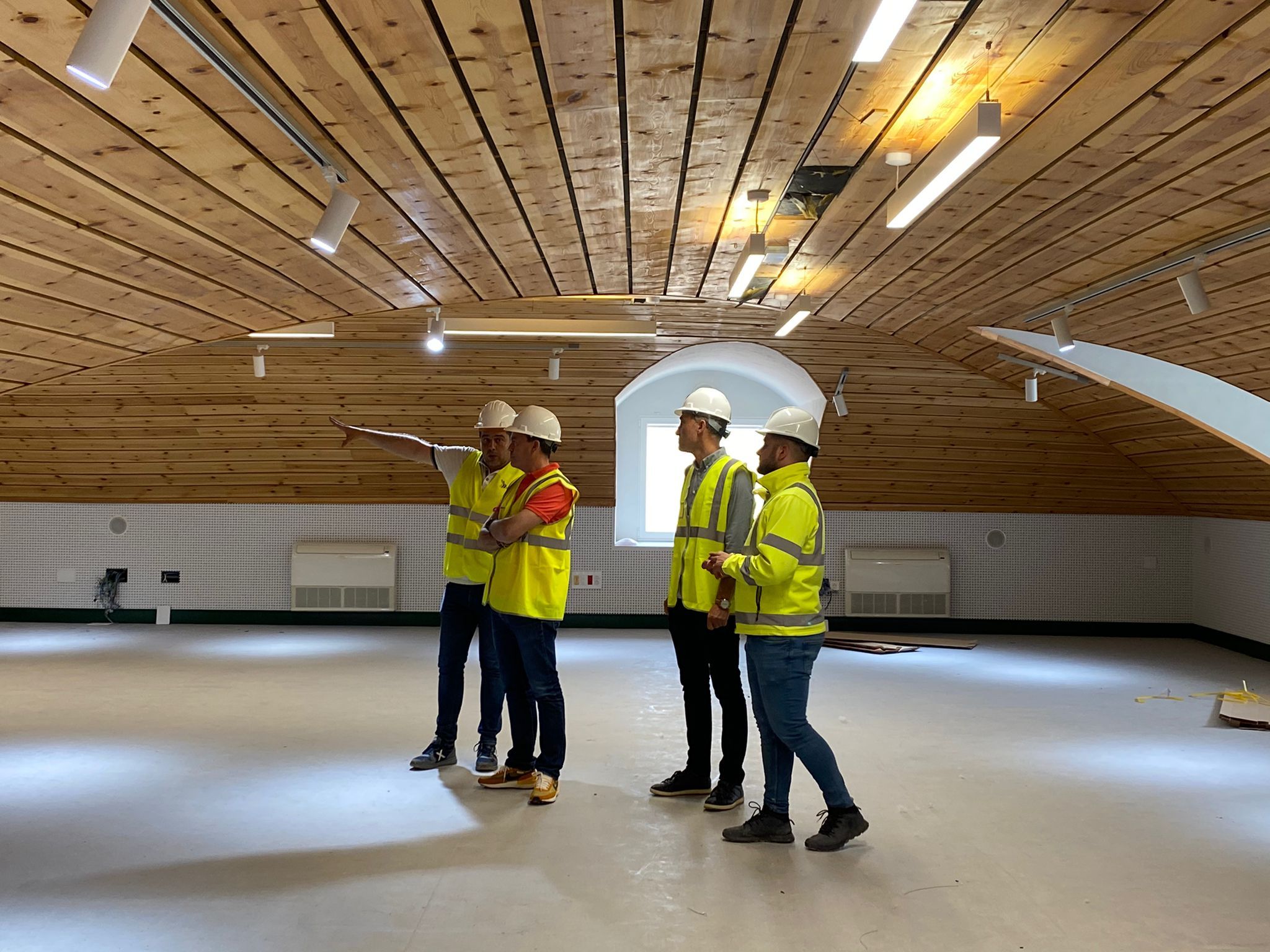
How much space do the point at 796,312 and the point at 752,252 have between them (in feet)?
6.28

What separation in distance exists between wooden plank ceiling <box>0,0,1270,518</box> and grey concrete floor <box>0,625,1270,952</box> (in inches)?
82.4

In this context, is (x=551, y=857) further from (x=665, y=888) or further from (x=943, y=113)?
(x=943, y=113)

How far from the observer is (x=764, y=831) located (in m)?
4.02

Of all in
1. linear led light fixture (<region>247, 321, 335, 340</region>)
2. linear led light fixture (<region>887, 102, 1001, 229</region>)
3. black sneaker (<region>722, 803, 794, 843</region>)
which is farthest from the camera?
linear led light fixture (<region>247, 321, 335, 340</region>)

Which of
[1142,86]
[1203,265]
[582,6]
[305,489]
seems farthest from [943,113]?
[305,489]

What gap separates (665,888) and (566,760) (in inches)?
67.3

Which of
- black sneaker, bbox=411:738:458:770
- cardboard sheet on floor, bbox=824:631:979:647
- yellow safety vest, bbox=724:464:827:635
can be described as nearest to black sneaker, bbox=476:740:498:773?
black sneaker, bbox=411:738:458:770

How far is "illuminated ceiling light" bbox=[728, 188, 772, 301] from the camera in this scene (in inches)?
171

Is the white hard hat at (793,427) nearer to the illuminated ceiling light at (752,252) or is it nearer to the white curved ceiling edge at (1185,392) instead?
the illuminated ceiling light at (752,252)

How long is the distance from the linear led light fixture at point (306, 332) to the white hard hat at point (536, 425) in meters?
3.29

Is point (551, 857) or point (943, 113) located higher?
point (943, 113)

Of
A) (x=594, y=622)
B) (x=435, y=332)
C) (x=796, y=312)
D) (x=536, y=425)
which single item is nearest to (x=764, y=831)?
(x=536, y=425)

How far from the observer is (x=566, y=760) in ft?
17.2

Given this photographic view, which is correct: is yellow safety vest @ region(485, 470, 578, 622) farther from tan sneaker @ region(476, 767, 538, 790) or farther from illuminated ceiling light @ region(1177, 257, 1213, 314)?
illuminated ceiling light @ region(1177, 257, 1213, 314)
